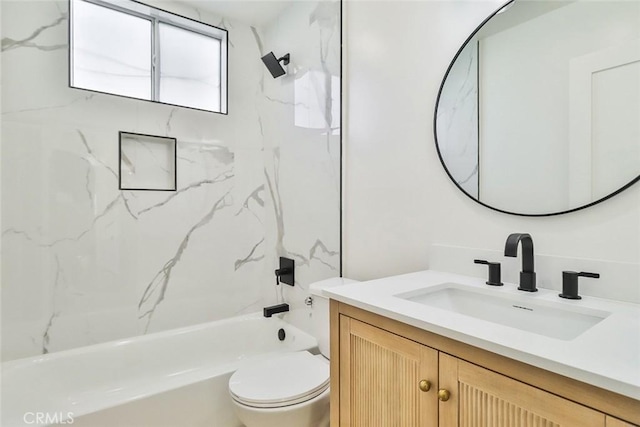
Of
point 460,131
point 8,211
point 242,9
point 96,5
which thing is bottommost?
point 8,211

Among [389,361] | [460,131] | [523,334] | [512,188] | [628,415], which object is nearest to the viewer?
[628,415]

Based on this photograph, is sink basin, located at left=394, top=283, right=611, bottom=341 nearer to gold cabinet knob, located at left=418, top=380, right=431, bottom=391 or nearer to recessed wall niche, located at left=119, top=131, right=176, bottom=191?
gold cabinet knob, located at left=418, top=380, right=431, bottom=391

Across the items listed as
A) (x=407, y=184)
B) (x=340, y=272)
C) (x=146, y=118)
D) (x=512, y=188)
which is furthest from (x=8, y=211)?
(x=512, y=188)

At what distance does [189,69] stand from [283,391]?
2207mm

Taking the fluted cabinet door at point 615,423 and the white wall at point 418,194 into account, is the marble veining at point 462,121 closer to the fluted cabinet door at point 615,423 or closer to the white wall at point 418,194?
the white wall at point 418,194

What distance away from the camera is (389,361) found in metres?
0.92

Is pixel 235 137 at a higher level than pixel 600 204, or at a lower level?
higher

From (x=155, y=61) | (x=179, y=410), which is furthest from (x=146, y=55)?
(x=179, y=410)

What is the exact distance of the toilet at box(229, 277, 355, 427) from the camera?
4.50 feet

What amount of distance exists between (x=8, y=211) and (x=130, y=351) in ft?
3.36

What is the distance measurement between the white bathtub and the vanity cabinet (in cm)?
86

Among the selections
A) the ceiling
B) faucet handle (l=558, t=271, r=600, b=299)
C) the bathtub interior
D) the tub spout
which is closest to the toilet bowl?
the bathtub interior

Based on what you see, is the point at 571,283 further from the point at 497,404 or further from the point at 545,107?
the point at 545,107

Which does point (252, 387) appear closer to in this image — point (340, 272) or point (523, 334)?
point (340, 272)
